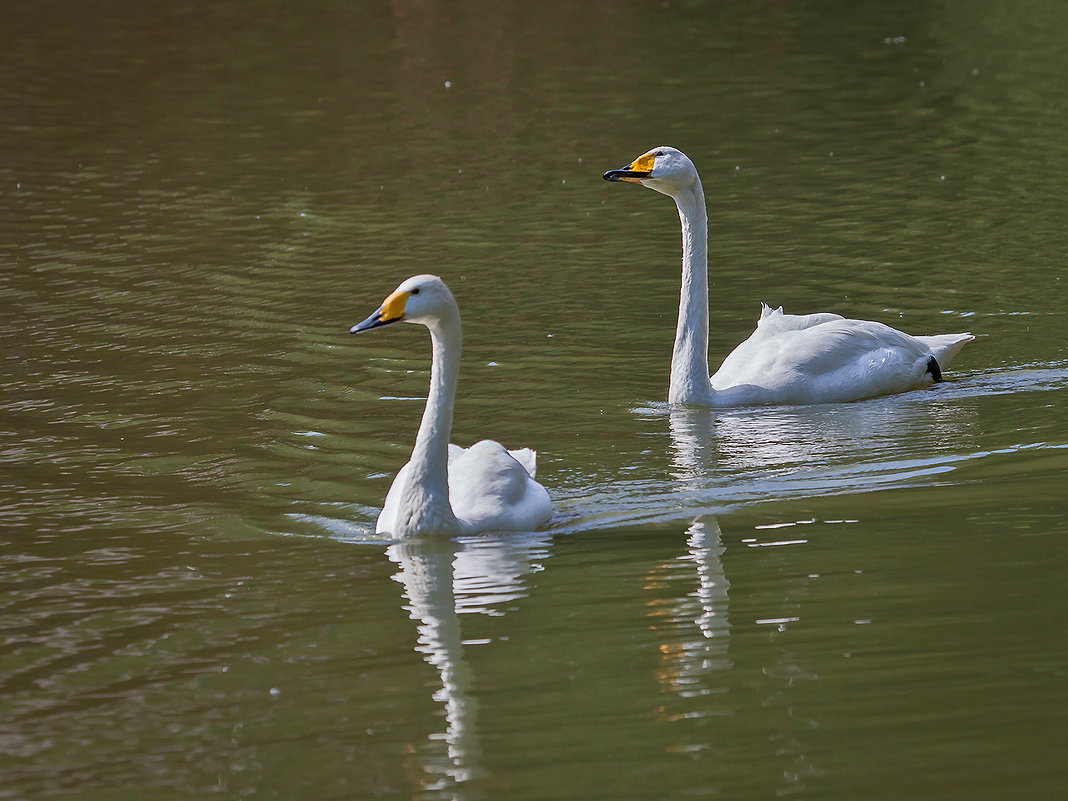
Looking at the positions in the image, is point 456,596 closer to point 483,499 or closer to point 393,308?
point 483,499

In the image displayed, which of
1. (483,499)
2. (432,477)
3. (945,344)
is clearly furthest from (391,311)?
(945,344)

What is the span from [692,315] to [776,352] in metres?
0.64

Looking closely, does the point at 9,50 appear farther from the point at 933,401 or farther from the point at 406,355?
the point at 933,401

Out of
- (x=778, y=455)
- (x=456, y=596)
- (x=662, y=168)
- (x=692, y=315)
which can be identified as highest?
(x=662, y=168)

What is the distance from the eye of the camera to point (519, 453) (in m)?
9.38

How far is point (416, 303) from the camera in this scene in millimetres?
8102

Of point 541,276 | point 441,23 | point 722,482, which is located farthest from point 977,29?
point 722,482

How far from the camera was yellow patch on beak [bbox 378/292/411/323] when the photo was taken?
26.3 feet

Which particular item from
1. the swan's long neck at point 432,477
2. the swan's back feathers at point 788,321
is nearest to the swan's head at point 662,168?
the swan's back feathers at point 788,321

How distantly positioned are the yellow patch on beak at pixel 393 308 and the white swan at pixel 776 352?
338 centimetres

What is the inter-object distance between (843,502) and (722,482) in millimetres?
823

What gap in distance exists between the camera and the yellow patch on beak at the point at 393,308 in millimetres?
8016

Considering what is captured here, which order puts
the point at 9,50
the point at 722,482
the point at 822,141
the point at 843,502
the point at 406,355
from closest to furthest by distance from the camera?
the point at 843,502, the point at 722,482, the point at 406,355, the point at 822,141, the point at 9,50

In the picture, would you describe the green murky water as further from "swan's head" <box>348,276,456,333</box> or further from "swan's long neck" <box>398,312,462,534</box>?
"swan's head" <box>348,276,456,333</box>
